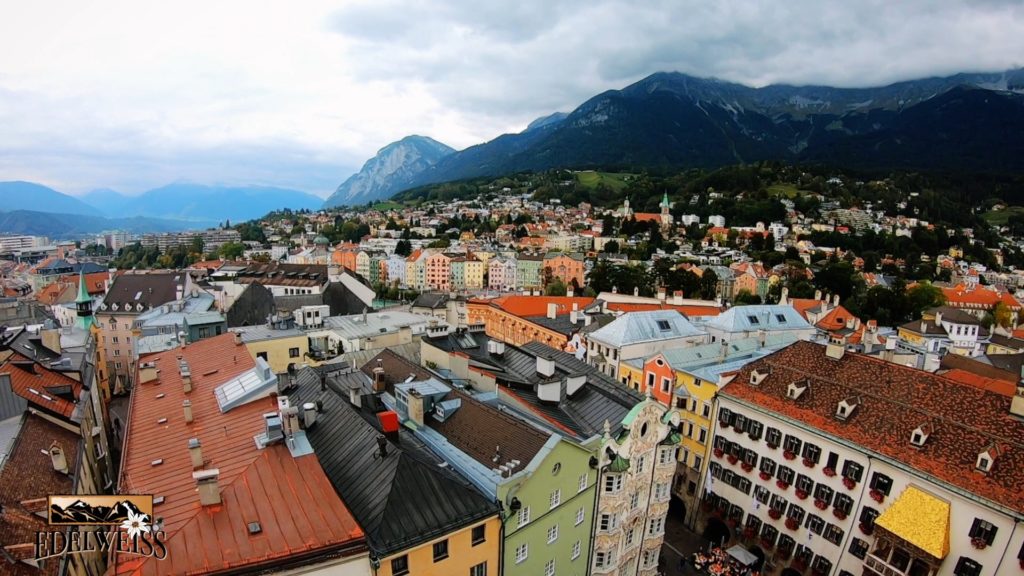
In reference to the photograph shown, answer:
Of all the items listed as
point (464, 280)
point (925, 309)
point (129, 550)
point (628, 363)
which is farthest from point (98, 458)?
point (925, 309)

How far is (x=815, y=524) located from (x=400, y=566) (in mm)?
25643

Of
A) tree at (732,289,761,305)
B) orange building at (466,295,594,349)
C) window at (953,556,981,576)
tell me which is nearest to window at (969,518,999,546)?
window at (953,556,981,576)

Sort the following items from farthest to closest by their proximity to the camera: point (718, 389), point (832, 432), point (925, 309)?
1. point (925, 309)
2. point (718, 389)
3. point (832, 432)

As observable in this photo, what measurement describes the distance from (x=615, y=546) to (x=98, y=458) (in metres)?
33.2

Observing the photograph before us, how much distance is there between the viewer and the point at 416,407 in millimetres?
22766

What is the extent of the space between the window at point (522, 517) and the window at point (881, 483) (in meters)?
20.1

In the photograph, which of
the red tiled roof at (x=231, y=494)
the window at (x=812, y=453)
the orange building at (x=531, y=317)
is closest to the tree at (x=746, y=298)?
the orange building at (x=531, y=317)

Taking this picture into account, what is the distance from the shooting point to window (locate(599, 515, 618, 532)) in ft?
79.6

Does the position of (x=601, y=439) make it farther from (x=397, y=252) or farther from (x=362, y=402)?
(x=397, y=252)

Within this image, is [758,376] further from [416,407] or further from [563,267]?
[563,267]

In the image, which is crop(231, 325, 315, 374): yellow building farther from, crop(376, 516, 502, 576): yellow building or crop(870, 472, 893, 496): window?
crop(870, 472, 893, 496): window

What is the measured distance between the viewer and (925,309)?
318 ft

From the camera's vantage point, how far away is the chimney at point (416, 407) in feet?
74.3

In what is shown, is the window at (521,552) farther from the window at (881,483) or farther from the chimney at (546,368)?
the window at (881,483)
